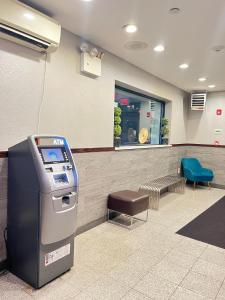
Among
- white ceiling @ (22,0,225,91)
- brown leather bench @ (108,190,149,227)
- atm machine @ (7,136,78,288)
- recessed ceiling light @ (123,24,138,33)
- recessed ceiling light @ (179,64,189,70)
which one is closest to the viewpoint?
atm machine @ (7,136,78,288)

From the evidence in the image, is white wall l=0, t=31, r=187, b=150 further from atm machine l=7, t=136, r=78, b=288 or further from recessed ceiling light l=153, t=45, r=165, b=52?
recessed ceiling light l=153, t=45, r=165, b=52

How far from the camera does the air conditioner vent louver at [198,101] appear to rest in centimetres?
620

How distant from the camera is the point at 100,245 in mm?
2926

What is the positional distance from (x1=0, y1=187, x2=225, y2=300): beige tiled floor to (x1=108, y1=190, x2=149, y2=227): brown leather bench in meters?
0.24

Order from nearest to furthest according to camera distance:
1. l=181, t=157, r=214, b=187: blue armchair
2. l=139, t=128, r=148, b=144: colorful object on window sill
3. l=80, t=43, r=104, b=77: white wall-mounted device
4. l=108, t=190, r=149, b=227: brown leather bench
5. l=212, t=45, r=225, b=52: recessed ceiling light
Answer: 1. l=80, t=43, r=104, b=77: white wall-mounted device
2. l=212, t=45, r=225, b=52: recessed ceiling light
3. l=108, t=190, r=149, b=227: brown leather bench
4. l=139, t=128, r=148, b=144: colorful object on window sill
5. l=181, t=157, r=214, b=187: blue armchair

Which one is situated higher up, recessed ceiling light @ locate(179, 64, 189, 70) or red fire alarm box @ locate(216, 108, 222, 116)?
recessed ceiling light @ locate(179, 64, 189, 70)

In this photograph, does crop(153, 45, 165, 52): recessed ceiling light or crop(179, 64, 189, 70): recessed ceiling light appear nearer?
crop(153, 45, 165, 52): recessed ceiling light

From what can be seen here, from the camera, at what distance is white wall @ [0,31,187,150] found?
7.66 feet

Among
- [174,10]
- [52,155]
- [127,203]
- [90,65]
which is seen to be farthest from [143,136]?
[52,155]

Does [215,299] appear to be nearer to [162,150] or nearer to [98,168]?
[98,168]

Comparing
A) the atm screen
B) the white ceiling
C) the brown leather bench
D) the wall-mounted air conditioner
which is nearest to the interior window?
the white ceiling

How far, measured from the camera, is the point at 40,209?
1979 millimetres

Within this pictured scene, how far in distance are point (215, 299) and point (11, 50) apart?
3.01 meters

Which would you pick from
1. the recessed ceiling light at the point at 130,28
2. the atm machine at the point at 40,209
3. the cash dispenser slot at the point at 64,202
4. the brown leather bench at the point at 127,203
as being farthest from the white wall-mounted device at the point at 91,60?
the brown leather bench at the point at 127,203
